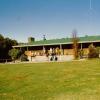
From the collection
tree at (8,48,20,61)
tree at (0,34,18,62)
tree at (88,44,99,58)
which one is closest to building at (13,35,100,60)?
tree at (0,34,18,62)

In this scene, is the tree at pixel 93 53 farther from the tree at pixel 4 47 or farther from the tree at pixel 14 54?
the tree at pixel 4 47

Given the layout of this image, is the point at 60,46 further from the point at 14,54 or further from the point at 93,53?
the point at 93,53

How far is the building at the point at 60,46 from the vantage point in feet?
184

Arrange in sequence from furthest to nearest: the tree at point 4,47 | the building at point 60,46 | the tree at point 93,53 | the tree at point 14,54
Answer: the tree at point 4,47 < the tree at point 14,54 < the building at point 60,46 < the tree at point 93,53

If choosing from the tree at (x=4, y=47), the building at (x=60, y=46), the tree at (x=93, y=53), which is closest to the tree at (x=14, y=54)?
the tree at (x=4, y=47)

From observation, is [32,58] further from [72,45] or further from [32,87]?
[32,87]

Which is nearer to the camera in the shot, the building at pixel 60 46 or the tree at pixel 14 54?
the building at pixel 60 46

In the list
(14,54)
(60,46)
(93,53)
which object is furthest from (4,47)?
(93,53)

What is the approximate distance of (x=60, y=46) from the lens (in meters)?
58.9

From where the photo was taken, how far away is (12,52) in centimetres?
5906

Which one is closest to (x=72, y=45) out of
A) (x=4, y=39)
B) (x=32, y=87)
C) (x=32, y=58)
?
(x=32, y=58)

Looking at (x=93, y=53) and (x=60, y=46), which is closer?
(x=93, y=53)

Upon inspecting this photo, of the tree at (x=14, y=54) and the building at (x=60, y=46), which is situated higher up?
the building at (x=60, y=46)

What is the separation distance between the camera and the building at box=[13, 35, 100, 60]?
5612 cm
